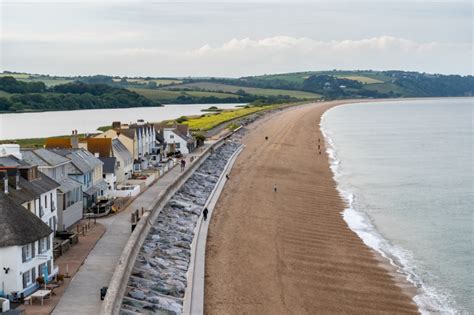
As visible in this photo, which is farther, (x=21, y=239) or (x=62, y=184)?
(x=62, y=184)

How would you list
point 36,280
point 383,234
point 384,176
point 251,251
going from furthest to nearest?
point 384,176
point 383,234
point 251,251
point 36,280

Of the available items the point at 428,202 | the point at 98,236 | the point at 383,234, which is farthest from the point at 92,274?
the point at 428,202

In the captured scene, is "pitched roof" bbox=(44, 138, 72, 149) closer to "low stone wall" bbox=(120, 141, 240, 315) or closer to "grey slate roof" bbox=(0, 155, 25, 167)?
"low stone wall" bbox=(120, 141, 240, 315)

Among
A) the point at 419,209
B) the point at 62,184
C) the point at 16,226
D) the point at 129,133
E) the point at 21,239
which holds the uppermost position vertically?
the point at 129,133

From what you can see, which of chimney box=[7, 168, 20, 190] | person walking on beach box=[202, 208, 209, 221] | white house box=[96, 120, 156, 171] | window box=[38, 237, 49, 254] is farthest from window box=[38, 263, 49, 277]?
white house box=[96, 120, 156, 171]

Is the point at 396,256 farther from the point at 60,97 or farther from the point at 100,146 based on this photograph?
the point at 60,97

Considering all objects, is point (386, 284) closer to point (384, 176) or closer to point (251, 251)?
point (251, 251)

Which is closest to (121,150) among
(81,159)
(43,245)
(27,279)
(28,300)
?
(81,159)

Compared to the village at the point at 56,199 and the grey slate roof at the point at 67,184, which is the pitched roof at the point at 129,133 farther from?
the grey slate roof at the point at 67,184
